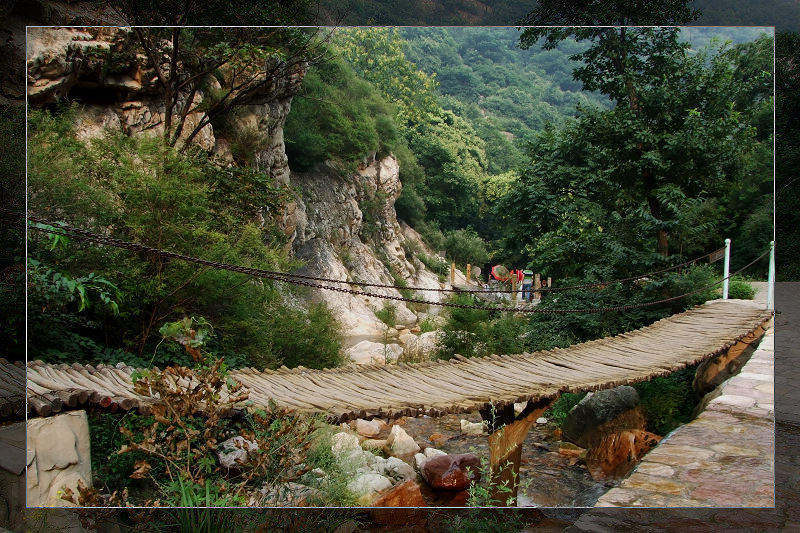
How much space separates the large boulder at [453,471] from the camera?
3439 millimetres

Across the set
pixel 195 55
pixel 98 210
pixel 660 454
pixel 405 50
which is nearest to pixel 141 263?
pixel 98 210

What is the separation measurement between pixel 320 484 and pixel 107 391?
1.15 meters

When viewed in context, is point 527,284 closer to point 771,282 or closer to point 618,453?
point 618,453

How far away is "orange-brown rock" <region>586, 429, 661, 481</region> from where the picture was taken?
336 centimetres

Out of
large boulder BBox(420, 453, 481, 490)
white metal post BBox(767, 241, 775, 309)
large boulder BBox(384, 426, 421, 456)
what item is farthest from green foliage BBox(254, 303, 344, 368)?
white metal post BBox(767, 241, 775, 309)

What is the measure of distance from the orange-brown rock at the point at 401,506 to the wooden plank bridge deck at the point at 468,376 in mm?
612

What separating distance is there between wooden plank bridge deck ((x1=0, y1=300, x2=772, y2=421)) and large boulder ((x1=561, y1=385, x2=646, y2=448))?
0.29 feet

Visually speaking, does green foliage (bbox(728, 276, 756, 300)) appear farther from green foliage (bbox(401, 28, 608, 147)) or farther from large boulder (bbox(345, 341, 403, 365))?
large boulder (bbox(345, 341, 403, 365))

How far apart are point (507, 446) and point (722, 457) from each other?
1.10m

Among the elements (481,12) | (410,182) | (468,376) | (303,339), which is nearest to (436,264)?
(410,182)

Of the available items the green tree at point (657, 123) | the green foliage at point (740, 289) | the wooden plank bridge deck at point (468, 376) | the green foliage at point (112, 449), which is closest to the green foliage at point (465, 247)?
the wooden plank bridge deck at point (468, 376)

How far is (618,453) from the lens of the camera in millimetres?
3400

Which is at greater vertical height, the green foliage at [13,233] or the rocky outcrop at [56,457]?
the green foliage at [13,233]

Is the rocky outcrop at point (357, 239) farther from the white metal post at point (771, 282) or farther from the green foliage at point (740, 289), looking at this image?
the white metal post at point (771, 282)
